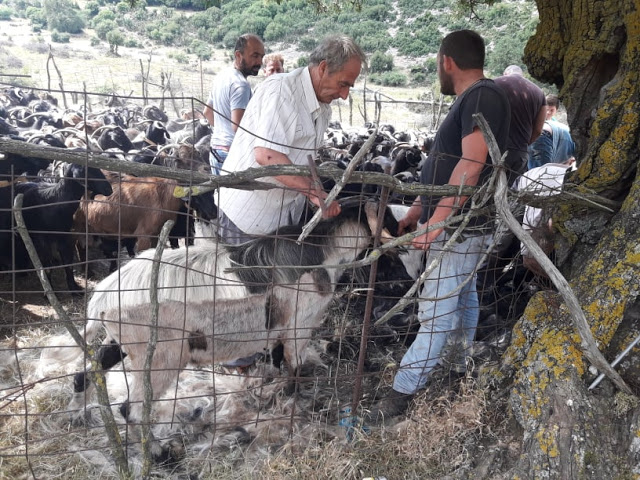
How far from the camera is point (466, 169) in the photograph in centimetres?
301

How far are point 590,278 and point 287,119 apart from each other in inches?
77.5

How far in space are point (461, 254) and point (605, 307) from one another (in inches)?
35.1

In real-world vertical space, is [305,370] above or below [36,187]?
below

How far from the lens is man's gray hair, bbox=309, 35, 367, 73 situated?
10.6 feet

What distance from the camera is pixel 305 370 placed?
14.0 feet

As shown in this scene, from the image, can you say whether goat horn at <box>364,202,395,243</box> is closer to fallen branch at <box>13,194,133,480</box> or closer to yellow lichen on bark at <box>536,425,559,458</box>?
yellow lichen on bark at <box>536,425,559,458</box>

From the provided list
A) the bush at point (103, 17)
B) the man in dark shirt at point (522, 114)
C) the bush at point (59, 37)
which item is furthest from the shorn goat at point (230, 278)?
the bush at point (103, 17)

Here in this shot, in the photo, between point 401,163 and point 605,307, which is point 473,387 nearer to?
point 605,307

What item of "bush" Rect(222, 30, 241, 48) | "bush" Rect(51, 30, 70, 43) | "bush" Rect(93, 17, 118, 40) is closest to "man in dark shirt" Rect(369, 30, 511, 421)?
"bush" Rect(222, 30, 241, 48)

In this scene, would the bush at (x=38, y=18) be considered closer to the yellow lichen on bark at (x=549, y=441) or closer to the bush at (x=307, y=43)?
the bush at (x=307, y=43)

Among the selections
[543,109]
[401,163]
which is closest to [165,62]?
[401,163]

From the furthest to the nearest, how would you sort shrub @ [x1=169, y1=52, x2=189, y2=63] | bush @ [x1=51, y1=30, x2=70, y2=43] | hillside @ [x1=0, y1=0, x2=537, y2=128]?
bush @ [x1=51, y1=30, x2=70, y2=43] < shrub @ [x1=169, y1=52, x2=189, y2=63] < hillside @ [x1=0, y1=0, x2=537, y2=128]

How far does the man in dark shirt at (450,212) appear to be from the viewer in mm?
3113

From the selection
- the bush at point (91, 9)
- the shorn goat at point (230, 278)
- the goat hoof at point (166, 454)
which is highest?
the bush at point (91, 9)
